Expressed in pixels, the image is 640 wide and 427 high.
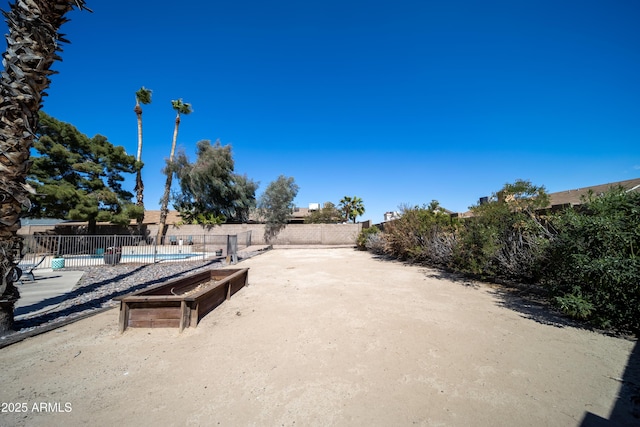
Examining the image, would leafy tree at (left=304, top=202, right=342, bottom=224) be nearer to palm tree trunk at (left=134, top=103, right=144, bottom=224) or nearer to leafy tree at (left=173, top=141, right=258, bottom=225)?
leafy tree at (left=173, top=141, right=258, bottom=225)

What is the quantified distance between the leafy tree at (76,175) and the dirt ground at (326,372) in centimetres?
1780

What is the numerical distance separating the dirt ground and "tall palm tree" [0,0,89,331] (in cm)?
124

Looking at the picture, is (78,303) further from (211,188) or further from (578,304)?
(211,188)

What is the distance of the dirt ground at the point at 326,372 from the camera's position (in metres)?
2.13

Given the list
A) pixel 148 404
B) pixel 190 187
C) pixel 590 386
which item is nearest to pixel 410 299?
pixel 590 386

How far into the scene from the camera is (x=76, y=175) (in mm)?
19219

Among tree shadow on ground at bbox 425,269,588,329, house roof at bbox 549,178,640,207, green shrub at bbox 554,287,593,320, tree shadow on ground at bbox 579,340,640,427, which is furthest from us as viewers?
house roof at bbox 549,178,640,207

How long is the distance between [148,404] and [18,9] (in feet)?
18.5

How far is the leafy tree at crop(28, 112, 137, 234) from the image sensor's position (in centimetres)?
1681

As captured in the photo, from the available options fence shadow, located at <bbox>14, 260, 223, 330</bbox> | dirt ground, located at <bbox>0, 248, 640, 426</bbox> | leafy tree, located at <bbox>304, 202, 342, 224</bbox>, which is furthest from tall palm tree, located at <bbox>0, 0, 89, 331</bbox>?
leafy tree, located at <bbox>304, 202, 342, 224</bbox>

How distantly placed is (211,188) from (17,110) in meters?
25.7

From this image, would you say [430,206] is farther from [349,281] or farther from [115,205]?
[115,205]

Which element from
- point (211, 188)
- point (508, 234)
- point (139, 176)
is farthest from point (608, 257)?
point (139, 176)

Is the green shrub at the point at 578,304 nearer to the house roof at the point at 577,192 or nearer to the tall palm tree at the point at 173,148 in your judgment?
the house roof at the point at 577,192
